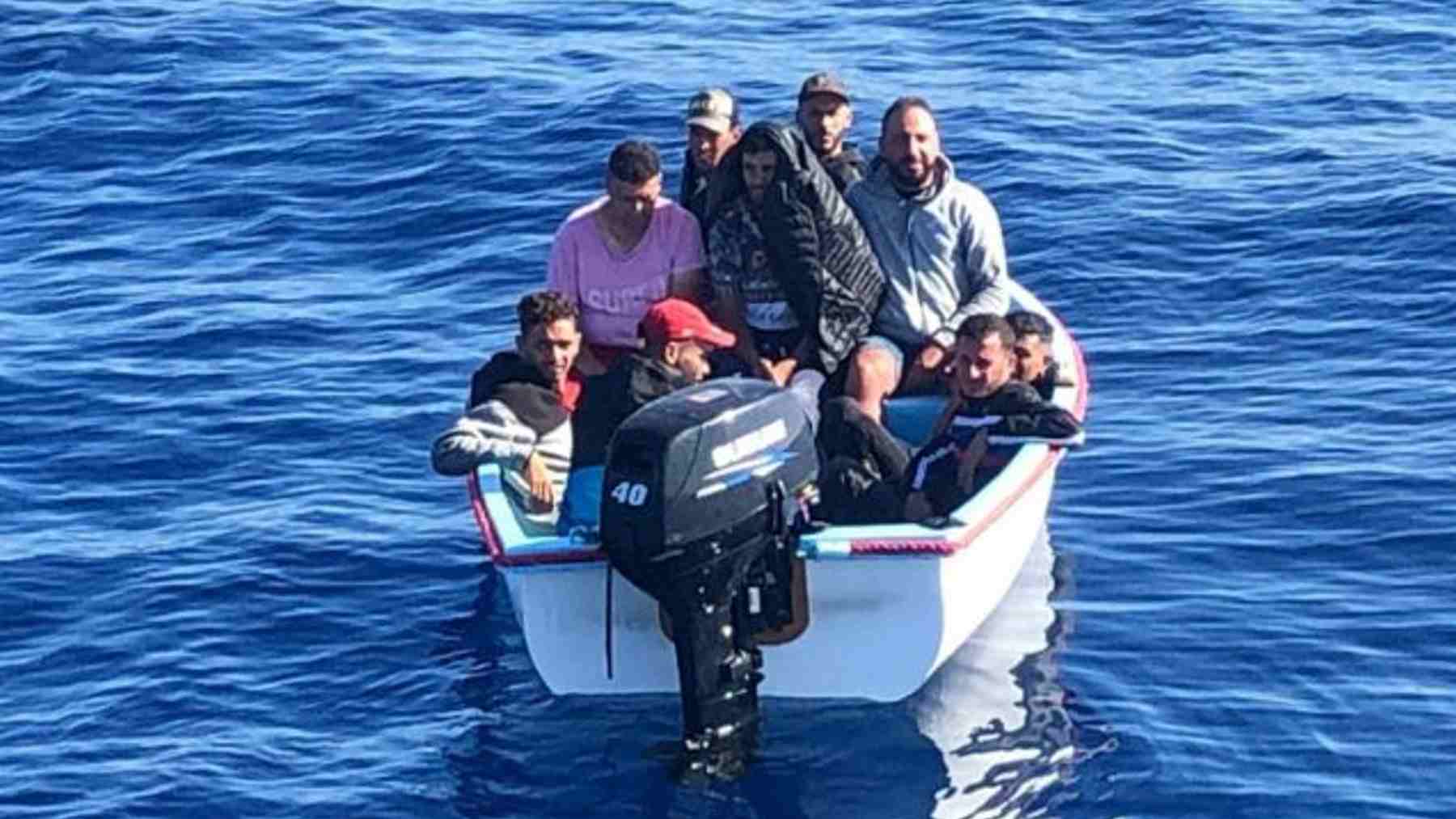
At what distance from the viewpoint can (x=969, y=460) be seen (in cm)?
1195

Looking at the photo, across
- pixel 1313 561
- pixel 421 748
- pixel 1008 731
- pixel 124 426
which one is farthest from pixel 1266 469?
pixel 124 426

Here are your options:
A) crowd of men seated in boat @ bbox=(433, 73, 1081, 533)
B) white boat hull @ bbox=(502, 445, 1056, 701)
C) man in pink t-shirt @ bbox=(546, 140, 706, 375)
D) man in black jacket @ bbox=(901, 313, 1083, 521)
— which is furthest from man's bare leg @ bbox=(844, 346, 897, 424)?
white boat hull @ bbox=(502, 445, 1056, 701)

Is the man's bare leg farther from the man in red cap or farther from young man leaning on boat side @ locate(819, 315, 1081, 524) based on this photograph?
the man in red cap

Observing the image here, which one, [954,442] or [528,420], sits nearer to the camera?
[954,442]

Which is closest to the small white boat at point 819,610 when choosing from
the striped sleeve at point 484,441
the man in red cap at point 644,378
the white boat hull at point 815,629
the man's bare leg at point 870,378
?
the white boat hull at point 815,629

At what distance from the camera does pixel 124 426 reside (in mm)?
15531

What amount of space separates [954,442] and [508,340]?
16.9 feet

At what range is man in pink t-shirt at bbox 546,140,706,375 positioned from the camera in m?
12.6

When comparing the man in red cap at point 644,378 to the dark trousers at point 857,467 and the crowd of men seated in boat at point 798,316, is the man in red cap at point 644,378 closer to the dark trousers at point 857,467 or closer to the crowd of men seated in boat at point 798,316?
the crowd of men seated in boat at point 798,316

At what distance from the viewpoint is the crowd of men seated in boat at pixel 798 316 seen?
38.9 ft

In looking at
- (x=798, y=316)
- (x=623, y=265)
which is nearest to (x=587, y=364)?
(x=623, y=265)

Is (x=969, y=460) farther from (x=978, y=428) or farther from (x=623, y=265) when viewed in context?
(x=623, y=265)

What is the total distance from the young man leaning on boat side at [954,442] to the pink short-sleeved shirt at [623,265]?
983 mm

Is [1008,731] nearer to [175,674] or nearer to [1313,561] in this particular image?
[1313,561]
